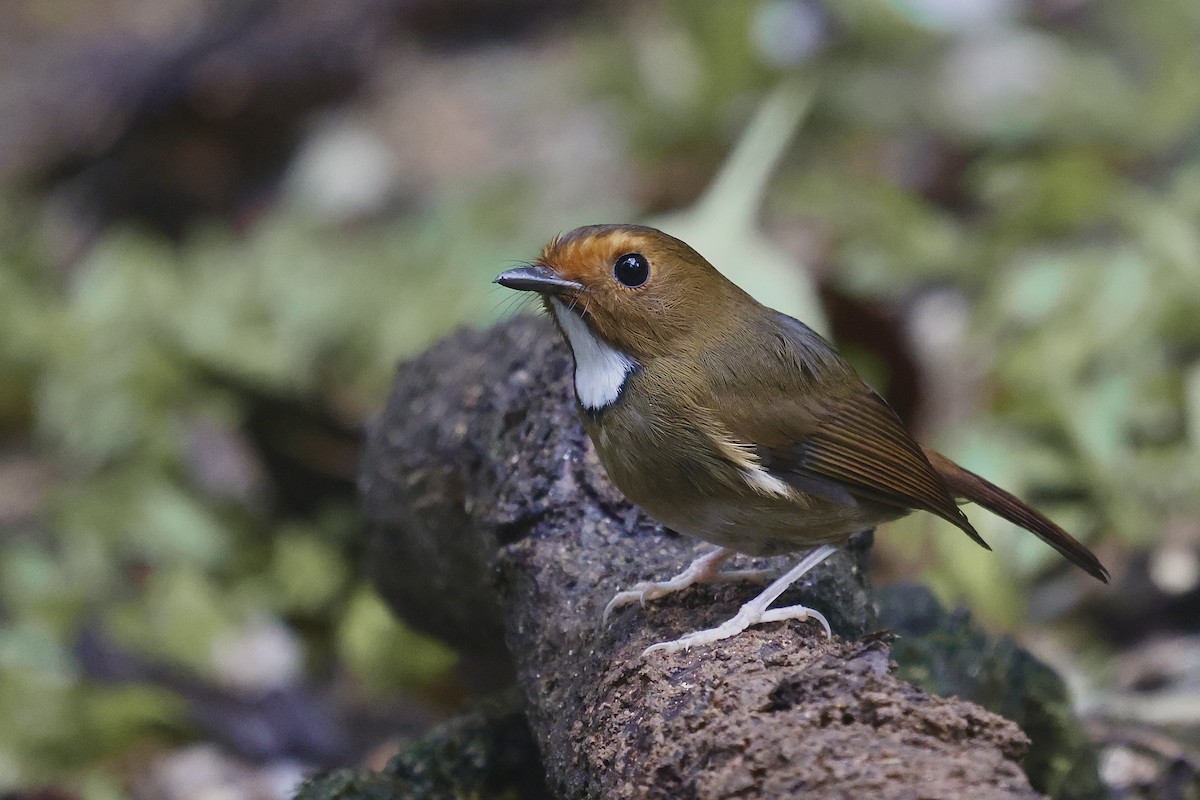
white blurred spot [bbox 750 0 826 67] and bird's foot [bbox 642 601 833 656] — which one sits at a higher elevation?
white blurred spot [bbox 750 0 826 67]

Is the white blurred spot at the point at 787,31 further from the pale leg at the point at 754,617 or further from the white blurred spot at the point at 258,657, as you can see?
the pale leg at the point at 754,617

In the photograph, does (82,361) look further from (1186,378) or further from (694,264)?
(1186,378)

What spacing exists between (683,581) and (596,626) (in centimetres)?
20

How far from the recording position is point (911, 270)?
609 cm

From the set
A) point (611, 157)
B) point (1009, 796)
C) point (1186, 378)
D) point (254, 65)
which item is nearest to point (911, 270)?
point (1186, 378)

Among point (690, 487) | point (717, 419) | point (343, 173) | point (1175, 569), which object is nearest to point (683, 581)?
point (690, 487)

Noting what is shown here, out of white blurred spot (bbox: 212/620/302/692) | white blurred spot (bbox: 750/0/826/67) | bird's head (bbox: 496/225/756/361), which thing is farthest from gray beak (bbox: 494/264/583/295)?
white blurred spot (bbox: 750/0/826/67)

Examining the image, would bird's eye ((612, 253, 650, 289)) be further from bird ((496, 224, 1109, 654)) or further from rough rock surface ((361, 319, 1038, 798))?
rough rock surface ((361, 319, 1038, 798))

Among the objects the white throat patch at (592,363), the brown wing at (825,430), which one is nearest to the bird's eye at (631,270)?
the white throat patch at (592,363)

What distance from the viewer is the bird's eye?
2736 mm

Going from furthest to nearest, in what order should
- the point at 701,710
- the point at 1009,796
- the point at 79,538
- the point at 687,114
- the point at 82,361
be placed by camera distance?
the point at 687,114
the point at 82,361
the point at 79,538
the point at 701,710
the point at 1009,796

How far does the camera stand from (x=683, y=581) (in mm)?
2596

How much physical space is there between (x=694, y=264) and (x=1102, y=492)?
227 cm

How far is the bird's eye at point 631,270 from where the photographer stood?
2.74 metres
